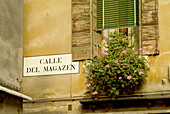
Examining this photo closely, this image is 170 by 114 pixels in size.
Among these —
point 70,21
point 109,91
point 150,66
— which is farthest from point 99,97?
point 70,21

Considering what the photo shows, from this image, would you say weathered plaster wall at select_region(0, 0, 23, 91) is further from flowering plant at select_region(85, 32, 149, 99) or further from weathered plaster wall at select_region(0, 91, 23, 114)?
flowering plant at select_region(85, 32, 149, 99)

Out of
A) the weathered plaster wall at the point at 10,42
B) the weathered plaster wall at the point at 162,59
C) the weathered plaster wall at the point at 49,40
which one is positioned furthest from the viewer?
the weathered plaster wall at the point at 49,40

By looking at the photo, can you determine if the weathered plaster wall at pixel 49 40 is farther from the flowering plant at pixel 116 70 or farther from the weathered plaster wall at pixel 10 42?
the weathered plaster wall at pixel 10 42

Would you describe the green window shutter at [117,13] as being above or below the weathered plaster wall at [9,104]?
above

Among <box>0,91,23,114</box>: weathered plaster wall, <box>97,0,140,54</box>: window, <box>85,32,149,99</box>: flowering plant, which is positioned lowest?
<box>0,91,23,114</box>: weathered plaster wall

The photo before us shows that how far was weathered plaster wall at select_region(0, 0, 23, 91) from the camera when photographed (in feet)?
25.7

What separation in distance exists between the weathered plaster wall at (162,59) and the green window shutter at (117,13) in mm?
639

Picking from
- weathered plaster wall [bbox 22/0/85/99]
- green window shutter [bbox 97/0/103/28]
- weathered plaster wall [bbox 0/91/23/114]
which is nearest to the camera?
weathered plaster wall [bbox 0/91/23/114]

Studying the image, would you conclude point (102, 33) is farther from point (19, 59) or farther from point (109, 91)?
point (19, 59)

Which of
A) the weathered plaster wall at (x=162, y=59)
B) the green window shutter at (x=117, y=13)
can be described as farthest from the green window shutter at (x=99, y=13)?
the weathered plaster wall at (x=162, y=59)

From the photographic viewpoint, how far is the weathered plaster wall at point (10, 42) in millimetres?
7840

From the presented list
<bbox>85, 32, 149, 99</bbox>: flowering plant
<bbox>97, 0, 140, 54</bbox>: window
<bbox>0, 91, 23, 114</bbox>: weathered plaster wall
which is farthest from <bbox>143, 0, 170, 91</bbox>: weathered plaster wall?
<bbox>0, 91, 23, 114</bbox>: weathered plaster wall

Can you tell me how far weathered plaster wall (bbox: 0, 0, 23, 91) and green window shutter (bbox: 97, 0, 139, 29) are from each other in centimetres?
203

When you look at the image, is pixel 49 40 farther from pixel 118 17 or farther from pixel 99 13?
pixel 118 17
